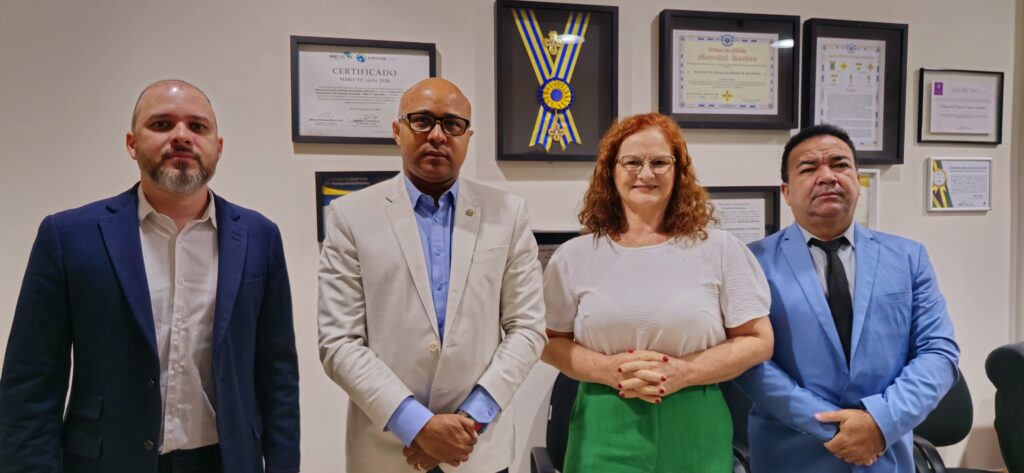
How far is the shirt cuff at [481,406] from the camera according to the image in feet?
4.84

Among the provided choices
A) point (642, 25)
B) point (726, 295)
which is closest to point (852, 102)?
point (642, 25)

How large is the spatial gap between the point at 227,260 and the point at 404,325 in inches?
17.1

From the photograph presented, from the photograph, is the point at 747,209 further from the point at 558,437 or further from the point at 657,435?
the point at 657,435

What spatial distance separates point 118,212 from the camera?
137 centimetres

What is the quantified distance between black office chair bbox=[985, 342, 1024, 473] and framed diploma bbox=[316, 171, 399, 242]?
2404 mm

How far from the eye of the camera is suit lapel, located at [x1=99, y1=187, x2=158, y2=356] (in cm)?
131

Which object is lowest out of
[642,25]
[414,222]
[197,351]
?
[197,351]

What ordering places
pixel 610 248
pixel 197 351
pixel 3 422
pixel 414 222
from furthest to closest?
pixel 610 248
pixel 414 222
pixel 197 351
pixel 3 422

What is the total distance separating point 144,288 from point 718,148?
7.04 feet

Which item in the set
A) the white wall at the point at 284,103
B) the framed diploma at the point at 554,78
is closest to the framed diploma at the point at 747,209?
the white wall at the point at 284,103

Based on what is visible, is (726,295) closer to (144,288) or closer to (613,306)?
(613,306)

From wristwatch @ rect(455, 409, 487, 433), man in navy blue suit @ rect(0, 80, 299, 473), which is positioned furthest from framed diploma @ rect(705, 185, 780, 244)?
man in navy blue suit @ rect(0, 80, 299, 473)

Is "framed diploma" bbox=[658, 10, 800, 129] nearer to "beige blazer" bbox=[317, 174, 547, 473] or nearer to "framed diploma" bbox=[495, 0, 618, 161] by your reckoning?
"framed diploma" bbox=[495, 0, 618, 161]

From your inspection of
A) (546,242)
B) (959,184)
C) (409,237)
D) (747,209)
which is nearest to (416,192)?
(409,237)
